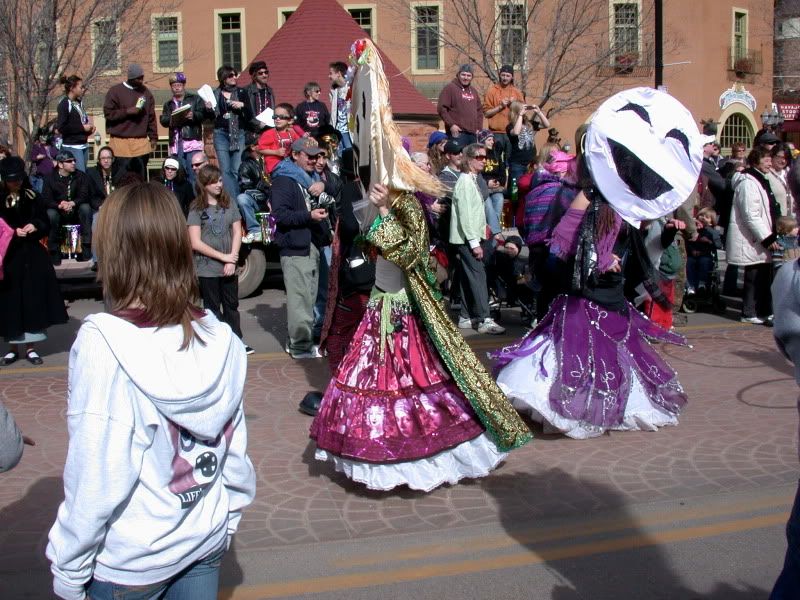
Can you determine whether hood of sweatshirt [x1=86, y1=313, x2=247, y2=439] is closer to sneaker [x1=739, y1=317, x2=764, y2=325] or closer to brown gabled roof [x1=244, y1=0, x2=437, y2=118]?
sneaker [x1=739, y1=317, x2=764, y2=325]

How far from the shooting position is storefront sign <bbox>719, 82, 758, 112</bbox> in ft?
103

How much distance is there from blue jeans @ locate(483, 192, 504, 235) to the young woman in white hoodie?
9426mm

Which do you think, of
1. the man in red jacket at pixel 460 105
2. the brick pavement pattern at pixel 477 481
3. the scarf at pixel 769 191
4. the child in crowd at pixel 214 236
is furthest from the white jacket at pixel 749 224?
the child in crowd at pixel 214 236

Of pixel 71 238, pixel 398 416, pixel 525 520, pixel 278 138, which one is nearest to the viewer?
pixel 525 520

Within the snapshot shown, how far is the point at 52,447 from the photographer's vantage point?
18.4 ft

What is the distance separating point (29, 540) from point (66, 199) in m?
8.36

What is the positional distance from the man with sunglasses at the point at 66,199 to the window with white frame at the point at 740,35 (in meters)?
26.6

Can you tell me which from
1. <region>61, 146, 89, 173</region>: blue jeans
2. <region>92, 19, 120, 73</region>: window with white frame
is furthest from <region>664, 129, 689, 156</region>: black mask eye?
<region>92, 19, 120, 73</region>: window with white frame

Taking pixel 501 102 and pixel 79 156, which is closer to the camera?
pixel 79 156

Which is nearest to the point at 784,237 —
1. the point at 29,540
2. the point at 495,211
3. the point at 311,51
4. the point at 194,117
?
the point at 495,211

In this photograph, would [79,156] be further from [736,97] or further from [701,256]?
[736,97]

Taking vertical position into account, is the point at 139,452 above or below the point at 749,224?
below

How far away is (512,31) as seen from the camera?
2145 centimetres

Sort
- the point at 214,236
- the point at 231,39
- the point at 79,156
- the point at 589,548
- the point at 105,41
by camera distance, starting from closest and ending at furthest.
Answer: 1. the point at 589,548
2. the point at 214,236
3. the point at 79,156
4. the point at 105,41
5. the point at 231,39
